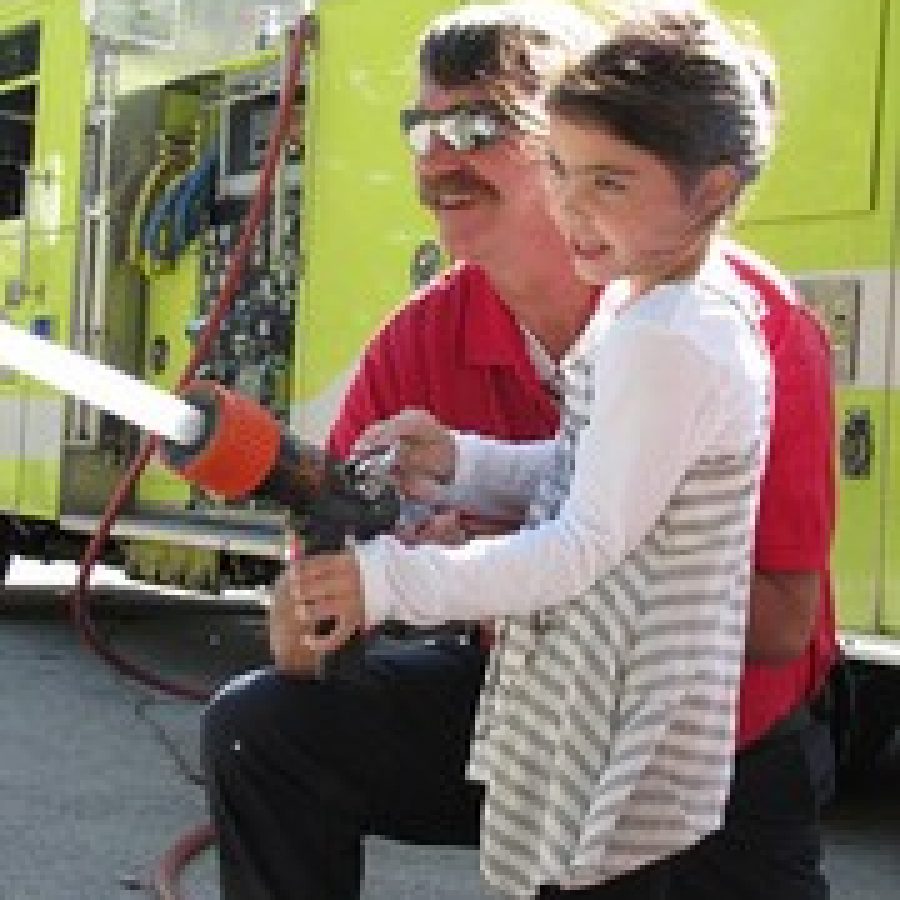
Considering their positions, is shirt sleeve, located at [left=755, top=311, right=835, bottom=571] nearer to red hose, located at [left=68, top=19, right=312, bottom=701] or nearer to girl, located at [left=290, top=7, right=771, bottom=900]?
girl, located at [left=290, top=7, right=771, bottom=900]

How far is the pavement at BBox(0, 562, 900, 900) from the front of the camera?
176 inches

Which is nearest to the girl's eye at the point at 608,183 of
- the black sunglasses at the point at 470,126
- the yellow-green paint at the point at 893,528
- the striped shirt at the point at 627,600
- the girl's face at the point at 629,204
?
the girl's face at the point at 629,204

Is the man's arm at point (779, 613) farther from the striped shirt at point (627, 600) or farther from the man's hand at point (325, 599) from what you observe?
the man's hand at point (325, 599)

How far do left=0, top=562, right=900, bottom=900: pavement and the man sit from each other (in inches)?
69.6

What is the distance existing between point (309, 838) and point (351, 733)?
0.45 ft

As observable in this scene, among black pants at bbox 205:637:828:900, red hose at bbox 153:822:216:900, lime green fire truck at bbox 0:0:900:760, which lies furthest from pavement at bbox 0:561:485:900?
black pants at bbox 205:637:828:900

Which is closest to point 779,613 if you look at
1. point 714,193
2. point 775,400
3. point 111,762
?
point 775,400

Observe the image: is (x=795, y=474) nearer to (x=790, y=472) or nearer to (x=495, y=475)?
(x=790, y=472)

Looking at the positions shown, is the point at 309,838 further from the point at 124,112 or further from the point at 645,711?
the point at 124,112

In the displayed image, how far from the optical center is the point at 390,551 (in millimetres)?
1915

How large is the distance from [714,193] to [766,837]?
2.54ft

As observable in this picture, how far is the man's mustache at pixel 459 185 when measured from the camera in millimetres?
2326

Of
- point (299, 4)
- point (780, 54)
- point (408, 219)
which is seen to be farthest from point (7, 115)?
point (780, 54)

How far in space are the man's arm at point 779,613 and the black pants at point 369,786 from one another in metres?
0.16
